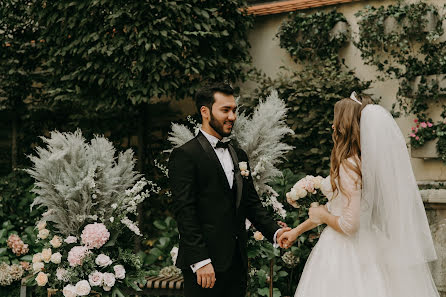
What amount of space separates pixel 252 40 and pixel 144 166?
89.1 inches

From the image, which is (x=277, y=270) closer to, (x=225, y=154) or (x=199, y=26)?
(x=225, y=154)

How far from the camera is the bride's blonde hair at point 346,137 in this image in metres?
3.23

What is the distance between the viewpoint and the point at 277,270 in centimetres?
520

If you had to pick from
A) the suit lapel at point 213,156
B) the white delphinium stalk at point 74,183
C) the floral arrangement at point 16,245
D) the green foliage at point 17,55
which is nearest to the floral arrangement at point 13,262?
the floral arrangement at point 16,245

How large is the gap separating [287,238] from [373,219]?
600mm

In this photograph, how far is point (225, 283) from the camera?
334cm

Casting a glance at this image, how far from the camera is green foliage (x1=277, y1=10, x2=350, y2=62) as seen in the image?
22.6 ft

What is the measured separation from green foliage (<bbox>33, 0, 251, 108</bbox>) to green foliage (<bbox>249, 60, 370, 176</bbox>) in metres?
0.80

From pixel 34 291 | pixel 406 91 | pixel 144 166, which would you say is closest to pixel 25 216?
pixel 144 166

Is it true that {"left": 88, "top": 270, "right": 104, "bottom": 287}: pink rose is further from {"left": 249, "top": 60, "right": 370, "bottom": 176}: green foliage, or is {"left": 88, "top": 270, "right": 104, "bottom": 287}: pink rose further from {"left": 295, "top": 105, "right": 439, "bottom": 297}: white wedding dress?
{"left": 249, "top": 60, "right": 370, "bottom": 176}: green foliage

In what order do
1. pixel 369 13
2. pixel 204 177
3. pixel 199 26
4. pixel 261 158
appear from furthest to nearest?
1. pixel 369 13
2. pixel 199 26
3. pixel 261 158
4. pixel 204 177

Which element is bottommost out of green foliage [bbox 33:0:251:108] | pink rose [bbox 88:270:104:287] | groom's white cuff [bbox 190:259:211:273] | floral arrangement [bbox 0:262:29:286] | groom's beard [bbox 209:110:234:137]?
floral arrangement [bbox 0:262:29:286]

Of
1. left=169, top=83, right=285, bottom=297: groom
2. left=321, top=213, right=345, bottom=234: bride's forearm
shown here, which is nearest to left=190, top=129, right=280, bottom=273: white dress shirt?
left=169, top=83, right=285, bottom=297: groom

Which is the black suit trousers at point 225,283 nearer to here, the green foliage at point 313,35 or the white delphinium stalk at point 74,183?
the white delphinium stalk at point 74,183
